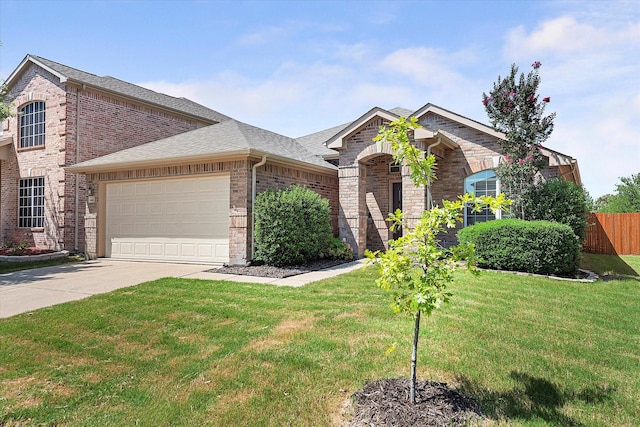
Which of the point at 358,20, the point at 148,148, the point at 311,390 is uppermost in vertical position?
the point at 358,20

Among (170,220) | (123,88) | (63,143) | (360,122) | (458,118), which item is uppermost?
(123,88)

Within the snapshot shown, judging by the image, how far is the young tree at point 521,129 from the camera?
10672mm

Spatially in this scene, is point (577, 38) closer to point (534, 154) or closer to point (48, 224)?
point (534, 154)

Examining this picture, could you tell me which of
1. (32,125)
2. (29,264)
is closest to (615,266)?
(29,264)

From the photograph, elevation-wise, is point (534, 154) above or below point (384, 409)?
above

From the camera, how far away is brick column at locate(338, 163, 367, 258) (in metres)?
12.0

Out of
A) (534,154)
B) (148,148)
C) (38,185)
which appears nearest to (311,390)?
(534,154)

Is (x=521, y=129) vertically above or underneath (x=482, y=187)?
above

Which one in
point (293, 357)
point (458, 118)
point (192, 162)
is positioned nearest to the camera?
point (293, 357)

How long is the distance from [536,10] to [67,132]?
1508cm

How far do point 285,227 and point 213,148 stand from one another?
3.31 m

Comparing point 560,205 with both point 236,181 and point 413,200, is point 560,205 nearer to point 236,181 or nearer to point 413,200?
point 413,200

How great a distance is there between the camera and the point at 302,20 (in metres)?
8.75

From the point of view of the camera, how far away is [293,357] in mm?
4168
